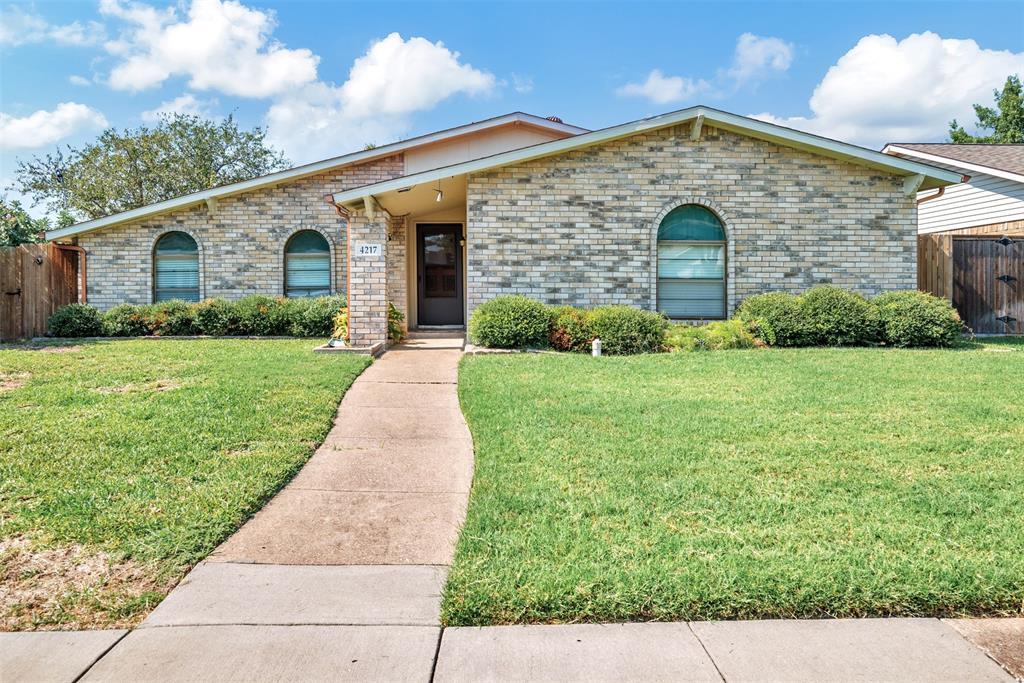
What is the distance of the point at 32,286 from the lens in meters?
14.0

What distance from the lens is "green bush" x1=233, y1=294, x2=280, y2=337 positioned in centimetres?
1415

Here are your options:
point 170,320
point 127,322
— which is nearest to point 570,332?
point 170,320

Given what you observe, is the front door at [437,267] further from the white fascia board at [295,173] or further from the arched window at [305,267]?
the arched window at [305,267]

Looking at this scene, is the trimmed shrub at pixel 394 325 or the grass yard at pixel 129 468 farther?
the trimmed shrub at pixel 394 325

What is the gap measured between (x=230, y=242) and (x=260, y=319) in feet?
9.45

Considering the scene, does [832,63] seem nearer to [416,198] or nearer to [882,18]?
[882,18]

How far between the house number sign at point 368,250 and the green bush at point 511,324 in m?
2.08

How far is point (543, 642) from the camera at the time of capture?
272 centimetres

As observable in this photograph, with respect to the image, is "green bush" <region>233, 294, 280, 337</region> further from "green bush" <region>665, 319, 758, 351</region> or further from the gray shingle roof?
the gray shingle roof

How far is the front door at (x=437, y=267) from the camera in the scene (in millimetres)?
16250

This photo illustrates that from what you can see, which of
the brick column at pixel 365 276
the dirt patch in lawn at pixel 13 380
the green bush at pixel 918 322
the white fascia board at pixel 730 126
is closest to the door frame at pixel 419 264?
the white fascia board at pixel 730 126

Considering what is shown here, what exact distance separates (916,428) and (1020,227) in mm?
12894

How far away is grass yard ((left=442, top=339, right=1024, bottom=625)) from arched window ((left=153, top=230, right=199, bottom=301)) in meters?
11.3

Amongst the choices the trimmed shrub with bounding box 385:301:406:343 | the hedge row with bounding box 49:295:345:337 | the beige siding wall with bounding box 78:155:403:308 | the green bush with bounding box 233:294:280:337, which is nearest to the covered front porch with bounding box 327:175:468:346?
the trimmed shrub with bounding box 385:301:406:343
